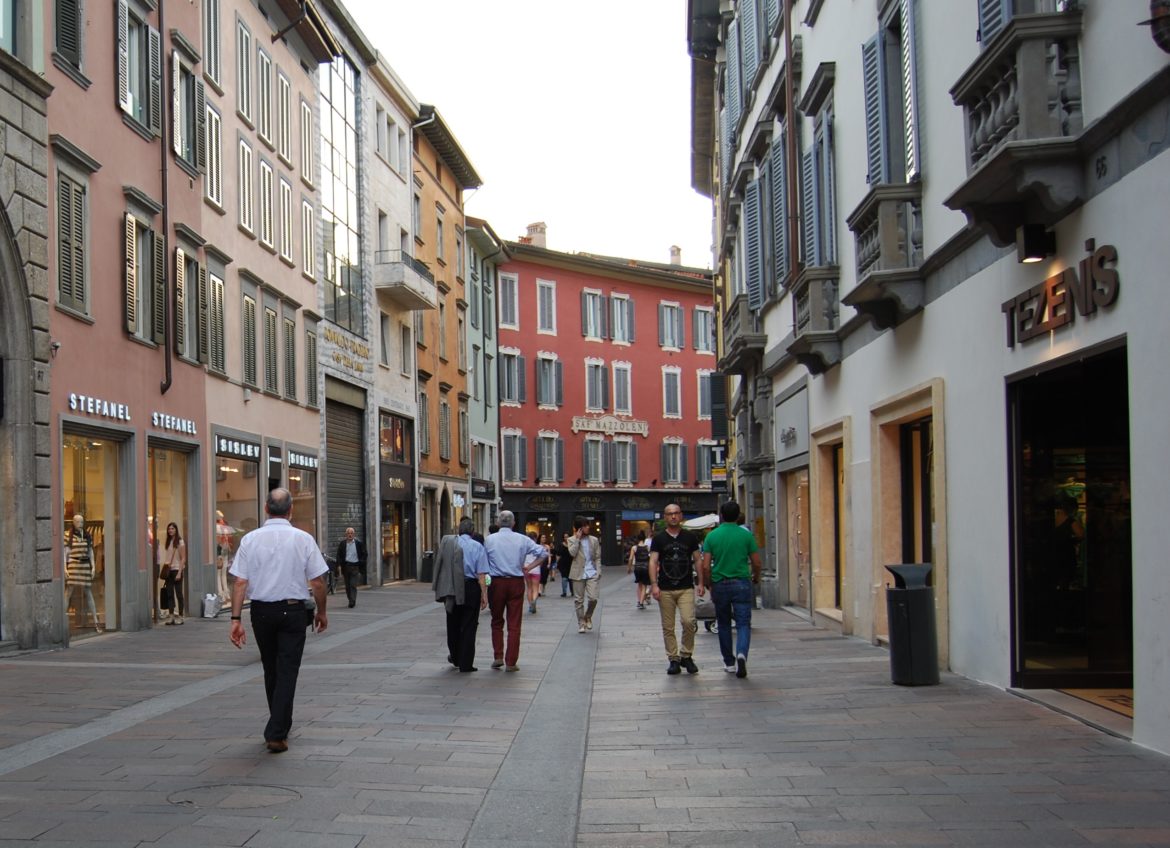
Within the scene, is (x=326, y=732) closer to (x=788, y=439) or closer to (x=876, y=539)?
(x=876, y=539)

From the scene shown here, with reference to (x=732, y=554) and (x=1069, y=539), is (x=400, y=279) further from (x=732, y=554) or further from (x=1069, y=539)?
(x=1069, y=539)

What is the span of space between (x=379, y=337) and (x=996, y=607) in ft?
99.2

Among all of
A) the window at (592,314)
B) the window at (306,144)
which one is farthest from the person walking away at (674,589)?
the window at (592,314)

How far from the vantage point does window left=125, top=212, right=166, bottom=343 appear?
2148cm

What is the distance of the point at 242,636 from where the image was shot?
32.4 feet

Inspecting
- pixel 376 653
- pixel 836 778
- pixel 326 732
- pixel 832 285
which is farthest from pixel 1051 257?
pixel 376 653

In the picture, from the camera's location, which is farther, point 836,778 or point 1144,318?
point 1144,318

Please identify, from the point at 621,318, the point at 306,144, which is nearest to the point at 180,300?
the point at 306,144

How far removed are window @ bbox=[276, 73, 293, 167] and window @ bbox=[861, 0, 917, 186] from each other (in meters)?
18.5

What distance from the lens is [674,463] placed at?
2726 inches

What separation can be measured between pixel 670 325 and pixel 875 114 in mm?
53079

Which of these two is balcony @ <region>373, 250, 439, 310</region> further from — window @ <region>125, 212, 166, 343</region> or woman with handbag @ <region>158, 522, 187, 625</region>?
woman with handbag @ <region>158, 522, 187, 625</region>

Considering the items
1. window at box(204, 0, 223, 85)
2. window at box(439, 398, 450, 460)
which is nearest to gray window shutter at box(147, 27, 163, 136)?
window at box(204, 0, 223, 85)

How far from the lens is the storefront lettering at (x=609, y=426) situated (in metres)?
65.2
